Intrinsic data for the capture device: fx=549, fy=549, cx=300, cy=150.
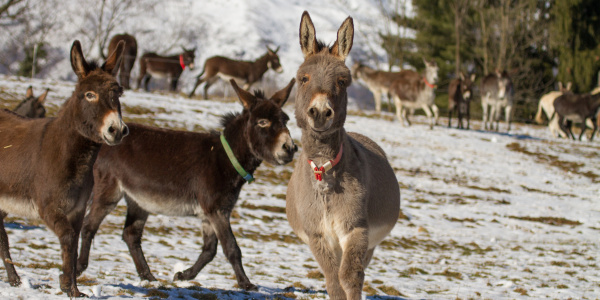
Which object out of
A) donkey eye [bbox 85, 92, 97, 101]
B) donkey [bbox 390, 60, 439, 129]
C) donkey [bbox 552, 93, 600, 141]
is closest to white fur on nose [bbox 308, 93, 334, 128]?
donkey eye [bbox 85, 92, 97, 101]

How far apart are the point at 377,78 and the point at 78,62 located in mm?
23209

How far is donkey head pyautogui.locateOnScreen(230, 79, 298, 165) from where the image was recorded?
6184 millimetres

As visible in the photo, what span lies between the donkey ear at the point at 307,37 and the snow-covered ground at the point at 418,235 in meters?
2.45

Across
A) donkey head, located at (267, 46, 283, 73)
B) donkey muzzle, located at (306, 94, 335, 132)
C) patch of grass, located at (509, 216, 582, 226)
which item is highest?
donkey head, located at (267, 46, 283, 73)

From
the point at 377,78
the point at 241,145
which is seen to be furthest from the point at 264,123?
the point at 377,78

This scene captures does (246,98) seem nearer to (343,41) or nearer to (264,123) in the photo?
(264,123)

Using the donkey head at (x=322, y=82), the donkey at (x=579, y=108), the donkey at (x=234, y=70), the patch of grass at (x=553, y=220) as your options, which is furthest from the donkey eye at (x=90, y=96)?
the donkey at (x=579, y=108)

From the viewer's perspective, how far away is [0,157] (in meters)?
4.70

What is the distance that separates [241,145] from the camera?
6477mm

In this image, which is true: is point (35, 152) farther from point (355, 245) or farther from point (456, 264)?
point (456, 264)

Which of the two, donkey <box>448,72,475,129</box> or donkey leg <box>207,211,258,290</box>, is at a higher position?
donkey <box>448,72,475,129</box>

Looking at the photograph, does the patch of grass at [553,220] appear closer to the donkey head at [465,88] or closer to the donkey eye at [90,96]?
the donkey eye at [90,96]

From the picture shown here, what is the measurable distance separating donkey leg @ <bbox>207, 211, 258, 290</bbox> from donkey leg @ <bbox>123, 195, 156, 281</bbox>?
855 millimetres

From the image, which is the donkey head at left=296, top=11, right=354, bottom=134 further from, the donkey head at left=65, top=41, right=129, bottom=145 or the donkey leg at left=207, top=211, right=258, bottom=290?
the donkey leg at left=207, top=211, right=258, bottom=290
